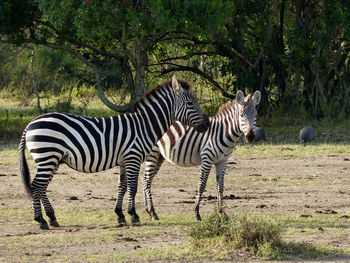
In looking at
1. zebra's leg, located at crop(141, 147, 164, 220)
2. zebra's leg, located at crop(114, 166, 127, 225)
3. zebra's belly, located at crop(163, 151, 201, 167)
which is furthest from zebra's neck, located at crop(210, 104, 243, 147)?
zebra's leg, located at crop(114, 166, 127, 225)

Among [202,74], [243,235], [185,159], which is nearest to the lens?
[243,235]

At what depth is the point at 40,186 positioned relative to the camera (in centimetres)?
773

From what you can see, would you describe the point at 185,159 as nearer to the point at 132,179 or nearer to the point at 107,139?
the point at 132,179

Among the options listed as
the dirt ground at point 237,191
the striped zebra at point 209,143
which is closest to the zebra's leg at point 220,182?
the striped zebra at point 209,143

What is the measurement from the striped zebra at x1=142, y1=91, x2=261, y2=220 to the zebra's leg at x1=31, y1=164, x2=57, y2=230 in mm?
1342

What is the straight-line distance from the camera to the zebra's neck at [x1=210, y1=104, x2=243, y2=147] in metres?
8.43

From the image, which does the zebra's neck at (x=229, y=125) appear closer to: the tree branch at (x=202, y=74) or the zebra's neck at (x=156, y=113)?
the zebra's neck at (x=156, y=113)

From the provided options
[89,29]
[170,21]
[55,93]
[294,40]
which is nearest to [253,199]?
[170,21]

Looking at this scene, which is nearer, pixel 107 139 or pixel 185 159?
pixel 107 139

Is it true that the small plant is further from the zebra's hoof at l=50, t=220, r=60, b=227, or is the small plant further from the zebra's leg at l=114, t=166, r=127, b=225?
the zebra's hoof at l=50, t=220, r=60, b=227

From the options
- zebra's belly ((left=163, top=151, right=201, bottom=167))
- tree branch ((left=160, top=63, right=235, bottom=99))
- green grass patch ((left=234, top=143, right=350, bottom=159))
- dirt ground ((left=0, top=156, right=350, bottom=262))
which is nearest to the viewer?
dirt ground ((left=0, top=156, right=350, bottom=262))

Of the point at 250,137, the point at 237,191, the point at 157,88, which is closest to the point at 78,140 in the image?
the point at 157,88

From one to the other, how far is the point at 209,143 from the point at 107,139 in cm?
137

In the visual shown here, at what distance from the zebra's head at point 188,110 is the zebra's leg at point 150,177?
2.27ft
